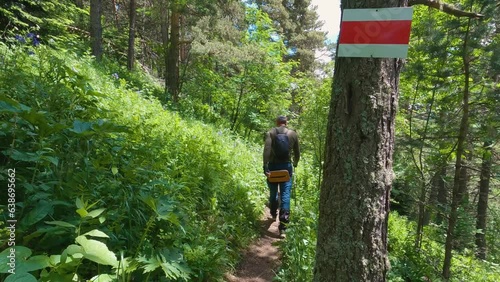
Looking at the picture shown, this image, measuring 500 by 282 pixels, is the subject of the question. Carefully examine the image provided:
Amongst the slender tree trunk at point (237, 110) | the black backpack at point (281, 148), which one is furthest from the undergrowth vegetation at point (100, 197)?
the slender tree trunk at point (237, 110)

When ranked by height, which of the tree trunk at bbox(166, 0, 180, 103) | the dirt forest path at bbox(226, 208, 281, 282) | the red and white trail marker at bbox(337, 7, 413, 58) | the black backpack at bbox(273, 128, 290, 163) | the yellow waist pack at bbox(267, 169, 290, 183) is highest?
the tree trunk at bbox(166, 0, 180, 103)

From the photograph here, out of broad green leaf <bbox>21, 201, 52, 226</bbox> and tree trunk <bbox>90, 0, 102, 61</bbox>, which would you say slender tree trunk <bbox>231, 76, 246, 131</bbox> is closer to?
tree trunk <bbox>90, 0, 102, 61</bbox>

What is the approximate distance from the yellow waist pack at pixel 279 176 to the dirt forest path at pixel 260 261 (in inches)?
38.7

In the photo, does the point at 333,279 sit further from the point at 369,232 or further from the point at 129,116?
the point at 129,116

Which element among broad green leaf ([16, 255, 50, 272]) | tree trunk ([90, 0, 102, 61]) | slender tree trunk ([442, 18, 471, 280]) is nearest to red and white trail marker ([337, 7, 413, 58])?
broad green leaf ([16, 255, 50, 272])

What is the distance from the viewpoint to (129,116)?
16.7ft

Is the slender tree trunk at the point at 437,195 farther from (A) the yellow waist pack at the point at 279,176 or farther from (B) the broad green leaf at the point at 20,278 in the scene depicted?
(B) the broad green leaf at the point at 20,278

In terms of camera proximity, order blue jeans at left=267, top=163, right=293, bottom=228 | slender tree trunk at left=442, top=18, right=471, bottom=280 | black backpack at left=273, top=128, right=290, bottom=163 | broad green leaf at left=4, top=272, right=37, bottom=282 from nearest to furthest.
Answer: broad green leaf at left=4, top=272, right=37, bottom=282, slender tree trunk at left=442, top=18, right=471, bottom=280, blue jeans at left=267, top=163, right=293, bottom=228, black backpack at left=273, top=128, right=290, bottom=163

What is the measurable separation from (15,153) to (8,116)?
85 centimetres

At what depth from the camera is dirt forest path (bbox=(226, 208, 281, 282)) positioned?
378 centimetres

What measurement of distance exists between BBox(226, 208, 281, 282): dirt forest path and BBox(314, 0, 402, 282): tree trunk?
1.90 meters

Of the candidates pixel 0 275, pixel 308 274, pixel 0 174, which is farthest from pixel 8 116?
pixel 308 274

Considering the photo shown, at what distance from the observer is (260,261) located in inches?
167

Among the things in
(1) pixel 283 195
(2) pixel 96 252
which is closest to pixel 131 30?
(1) pixel 283 195
